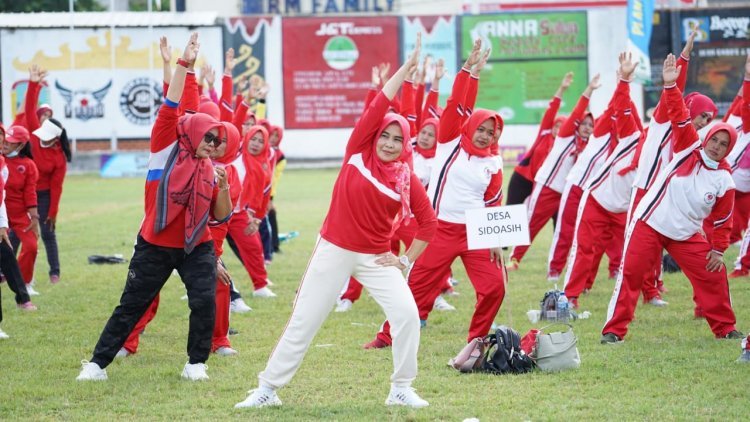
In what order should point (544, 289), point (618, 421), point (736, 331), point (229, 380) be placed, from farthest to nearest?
point (544, 289), point (736, 331), point (229, 380), point (618, 421)

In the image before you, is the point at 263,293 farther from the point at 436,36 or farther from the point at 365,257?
the point at 436,36

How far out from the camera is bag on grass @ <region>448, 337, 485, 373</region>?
8703 millimetres

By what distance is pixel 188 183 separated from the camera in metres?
8.18

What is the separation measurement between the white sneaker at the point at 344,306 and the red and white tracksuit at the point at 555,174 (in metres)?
3.09

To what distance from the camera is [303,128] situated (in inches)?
1580

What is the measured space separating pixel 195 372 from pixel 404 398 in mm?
1889

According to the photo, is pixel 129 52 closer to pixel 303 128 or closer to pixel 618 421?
pixel 303 128

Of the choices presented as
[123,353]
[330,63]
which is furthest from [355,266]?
[330,63]

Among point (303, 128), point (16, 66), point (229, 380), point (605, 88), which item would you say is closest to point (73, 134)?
point (16, 66)

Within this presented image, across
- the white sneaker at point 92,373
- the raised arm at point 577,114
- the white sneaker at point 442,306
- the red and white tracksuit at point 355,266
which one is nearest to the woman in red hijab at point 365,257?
the red and white tracksuit at point 355,266

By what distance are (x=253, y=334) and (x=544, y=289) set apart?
4350 mm

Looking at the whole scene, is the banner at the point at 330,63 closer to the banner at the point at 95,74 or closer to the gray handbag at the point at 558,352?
the banner at the point at 95,74

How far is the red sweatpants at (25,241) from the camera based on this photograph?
13.0m

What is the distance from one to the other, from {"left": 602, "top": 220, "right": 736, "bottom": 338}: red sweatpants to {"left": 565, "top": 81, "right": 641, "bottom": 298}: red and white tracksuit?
2156 mm
